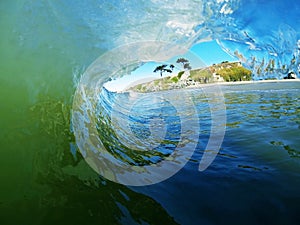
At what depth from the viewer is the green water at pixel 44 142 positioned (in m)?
3.00

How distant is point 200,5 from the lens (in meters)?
4.54

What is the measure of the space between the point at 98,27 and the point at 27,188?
8.88ft

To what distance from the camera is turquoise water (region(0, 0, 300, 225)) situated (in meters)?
3.10

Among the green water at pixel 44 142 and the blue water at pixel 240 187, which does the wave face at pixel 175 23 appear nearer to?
the green water at pixel 44 142

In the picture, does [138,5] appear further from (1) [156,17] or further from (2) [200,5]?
(2) [200,5]

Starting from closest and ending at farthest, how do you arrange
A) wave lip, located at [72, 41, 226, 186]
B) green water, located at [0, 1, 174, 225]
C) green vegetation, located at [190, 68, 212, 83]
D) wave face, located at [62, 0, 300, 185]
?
green water, located at [0, 1, 174, 225] → wave lip, located at [72, 41, 226, 186] → wave face, located at [62, 0, 300, 185] → green vegetation, located at [190, 68, 212, 83]

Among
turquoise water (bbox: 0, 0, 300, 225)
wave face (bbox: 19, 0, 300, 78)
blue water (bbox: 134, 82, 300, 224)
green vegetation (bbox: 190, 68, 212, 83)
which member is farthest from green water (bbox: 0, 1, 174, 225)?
green vegetation (bbox: 190, 68, 212, 83)

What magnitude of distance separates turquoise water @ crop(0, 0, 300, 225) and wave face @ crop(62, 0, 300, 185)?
0.08ft

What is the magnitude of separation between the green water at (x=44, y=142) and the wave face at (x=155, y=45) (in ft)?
0.96

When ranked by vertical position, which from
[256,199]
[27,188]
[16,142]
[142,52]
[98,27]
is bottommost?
[256,199]

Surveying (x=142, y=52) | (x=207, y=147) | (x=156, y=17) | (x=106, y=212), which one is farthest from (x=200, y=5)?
(x=106, y=212)

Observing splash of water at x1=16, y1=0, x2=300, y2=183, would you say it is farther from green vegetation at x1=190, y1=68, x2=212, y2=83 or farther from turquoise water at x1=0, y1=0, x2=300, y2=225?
green vegetation at x1=190, y1=68, x2=212, y2=83

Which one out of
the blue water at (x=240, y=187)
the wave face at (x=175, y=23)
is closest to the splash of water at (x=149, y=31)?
the wave face at (x=175, y=23)

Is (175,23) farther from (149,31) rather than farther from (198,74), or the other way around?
(198,74)
